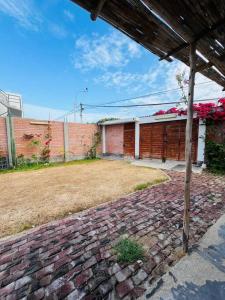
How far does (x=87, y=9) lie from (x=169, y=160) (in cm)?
814

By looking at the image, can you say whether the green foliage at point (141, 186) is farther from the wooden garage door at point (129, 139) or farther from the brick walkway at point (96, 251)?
the wooden garage door at point (129, 139)

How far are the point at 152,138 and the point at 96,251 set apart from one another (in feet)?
25.6

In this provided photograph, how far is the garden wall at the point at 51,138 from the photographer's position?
8.40m

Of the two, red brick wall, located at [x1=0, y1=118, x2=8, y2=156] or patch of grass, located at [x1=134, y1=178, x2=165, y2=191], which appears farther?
red brick wall, located at [x1=0, y1=118, x2=8, y2=156]

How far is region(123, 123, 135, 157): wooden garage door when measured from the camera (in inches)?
405

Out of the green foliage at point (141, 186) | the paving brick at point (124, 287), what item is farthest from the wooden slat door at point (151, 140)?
the paving brick at point (124, 287)

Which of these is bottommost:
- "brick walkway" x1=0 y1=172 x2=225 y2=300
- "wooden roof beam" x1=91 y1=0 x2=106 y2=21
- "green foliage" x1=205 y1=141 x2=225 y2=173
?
"brick walkway" x1=0 y1=172 x2=225 y2=300

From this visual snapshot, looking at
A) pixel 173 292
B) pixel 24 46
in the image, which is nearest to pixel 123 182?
pixel 173 292

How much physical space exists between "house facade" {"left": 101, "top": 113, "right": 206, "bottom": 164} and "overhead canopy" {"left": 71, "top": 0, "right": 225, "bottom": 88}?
5917 mm

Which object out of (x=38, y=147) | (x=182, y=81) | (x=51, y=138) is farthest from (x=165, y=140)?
(x=38, y=147)

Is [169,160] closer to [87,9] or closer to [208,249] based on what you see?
[208,249]

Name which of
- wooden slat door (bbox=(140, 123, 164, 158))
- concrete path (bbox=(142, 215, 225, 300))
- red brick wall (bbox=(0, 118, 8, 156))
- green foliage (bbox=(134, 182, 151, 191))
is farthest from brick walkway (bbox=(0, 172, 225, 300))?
red brick wall (bbox=(0, 118, 8, 156))

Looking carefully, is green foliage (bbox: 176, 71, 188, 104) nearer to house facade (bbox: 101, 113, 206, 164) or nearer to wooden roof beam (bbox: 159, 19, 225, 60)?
house facade (bbox: 101, 113, 206, 164)

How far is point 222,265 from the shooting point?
1.85 metres
